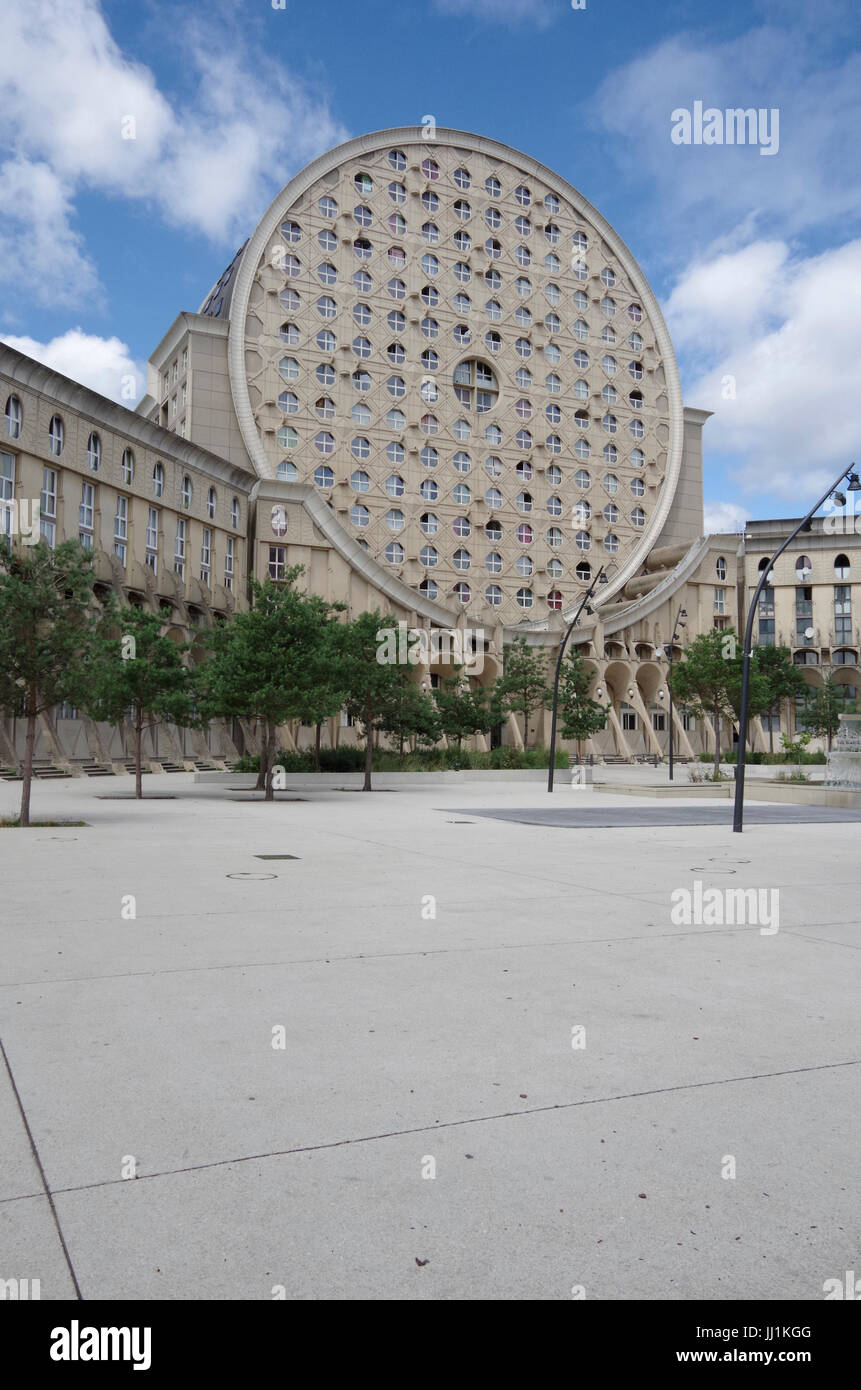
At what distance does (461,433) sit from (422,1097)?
7029cm

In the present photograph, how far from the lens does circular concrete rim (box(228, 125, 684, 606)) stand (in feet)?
210

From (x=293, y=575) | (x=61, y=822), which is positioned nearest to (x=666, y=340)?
(x=293, y=575)

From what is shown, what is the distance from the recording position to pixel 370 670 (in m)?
36.2

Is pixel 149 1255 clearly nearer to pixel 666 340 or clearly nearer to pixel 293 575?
pixel 293 575

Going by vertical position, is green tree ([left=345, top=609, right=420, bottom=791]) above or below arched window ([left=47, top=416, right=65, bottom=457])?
below

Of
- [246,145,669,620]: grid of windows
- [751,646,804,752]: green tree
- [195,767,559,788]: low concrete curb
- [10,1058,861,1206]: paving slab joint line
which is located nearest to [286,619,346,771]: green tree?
[195,767,559,788]: low concrete curb

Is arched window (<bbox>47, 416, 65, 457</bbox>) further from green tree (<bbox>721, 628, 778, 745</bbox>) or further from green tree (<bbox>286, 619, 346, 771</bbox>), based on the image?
green tree (<bbox>721, 628, 778, 745</bbox>)

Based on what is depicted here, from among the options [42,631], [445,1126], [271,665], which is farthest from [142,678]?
[445,1126]

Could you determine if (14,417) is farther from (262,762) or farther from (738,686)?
(738,686)

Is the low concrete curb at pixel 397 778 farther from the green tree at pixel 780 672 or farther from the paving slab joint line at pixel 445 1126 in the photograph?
the paving slab joint line at pixel 445 1126

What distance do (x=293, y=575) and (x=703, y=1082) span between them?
3045 centimetres

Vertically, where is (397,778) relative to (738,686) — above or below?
below

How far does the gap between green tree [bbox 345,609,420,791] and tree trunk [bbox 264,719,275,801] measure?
3.99 metres

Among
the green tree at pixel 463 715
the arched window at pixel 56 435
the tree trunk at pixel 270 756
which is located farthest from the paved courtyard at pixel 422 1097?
the green tree at pixel 463 715
